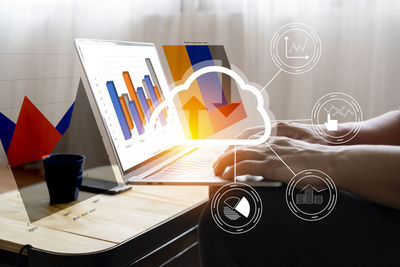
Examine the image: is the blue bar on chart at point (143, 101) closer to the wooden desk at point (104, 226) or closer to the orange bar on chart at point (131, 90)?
the orange bar on chart at point (131, 90)

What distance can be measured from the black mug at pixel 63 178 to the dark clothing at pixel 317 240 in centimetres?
28

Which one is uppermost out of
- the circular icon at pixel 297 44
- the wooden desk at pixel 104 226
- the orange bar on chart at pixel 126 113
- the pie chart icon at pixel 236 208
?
the circular icon at pixel 297 44

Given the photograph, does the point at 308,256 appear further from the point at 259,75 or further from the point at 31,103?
the point at 259,75

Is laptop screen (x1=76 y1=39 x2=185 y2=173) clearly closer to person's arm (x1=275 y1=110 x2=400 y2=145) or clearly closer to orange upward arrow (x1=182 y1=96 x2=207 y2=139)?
orange upward arrow (x1=182 y1=96 x2=207 y2=139)

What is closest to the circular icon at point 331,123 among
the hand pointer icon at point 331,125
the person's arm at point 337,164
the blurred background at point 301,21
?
the hand pointer icon at point 331,125

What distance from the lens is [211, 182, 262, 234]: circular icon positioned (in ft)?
1.83

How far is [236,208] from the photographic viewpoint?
23.5 inches

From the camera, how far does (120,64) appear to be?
2.52ft

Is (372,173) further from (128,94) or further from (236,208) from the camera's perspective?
(128,94)

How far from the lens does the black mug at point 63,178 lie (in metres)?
0.70

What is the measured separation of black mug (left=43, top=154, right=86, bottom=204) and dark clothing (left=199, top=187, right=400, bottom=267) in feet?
0.91

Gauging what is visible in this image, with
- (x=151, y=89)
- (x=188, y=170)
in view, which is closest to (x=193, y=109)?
(x=151, y=89)

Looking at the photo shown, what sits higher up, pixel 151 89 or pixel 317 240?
pixel 151 89

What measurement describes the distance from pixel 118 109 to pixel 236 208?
0.26 meters
